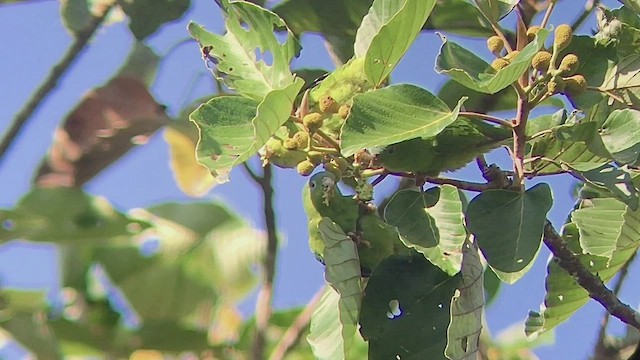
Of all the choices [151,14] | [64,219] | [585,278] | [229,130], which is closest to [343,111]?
[229,130]

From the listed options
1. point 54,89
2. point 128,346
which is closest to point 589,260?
point 54,89

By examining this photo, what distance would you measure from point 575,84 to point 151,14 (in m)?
0.87

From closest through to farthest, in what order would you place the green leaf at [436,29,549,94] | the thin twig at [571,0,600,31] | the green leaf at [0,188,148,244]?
the green leaf at [436,29,549,94] < the thin twig at [571,0,600,31] < the green leaf at [0,188,148,244]

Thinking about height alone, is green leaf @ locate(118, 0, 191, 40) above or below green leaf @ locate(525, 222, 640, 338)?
above

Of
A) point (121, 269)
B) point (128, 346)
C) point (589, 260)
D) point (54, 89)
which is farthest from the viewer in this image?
point (121, 269)

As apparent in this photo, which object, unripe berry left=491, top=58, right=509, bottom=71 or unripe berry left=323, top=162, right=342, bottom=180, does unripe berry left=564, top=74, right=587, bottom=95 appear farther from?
unripe berry left=323, top=162, right=342, bottom=180

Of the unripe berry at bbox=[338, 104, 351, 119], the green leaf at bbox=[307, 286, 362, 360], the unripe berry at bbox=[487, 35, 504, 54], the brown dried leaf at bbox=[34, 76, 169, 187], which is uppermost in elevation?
the unripe berry at bbox=[487, 35, 504, 54]

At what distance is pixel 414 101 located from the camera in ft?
2.69

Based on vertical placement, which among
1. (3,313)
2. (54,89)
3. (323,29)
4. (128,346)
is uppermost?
(323,29)

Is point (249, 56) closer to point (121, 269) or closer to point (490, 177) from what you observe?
point (490, 177)

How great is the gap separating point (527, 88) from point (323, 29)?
60 cm

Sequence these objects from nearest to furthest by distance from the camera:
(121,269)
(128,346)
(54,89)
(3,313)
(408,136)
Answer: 1. (408,136)
2. (54,89)
3. (3,313)
4. (128,346)
5. (121,269)

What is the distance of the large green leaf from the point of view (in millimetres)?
866

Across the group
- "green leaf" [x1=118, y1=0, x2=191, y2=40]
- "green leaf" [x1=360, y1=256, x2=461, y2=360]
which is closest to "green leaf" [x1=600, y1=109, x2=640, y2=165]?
"green leaf" [x1=360, y1=256, x2=461, y2=360]
